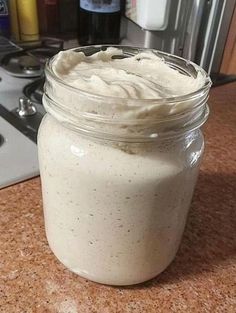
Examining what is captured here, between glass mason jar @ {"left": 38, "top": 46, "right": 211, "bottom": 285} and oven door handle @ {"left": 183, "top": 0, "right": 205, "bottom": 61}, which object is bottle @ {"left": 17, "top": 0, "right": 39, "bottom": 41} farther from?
glass mason jar @ {"left": 38, "top": 46, "right": 211, "bottom": 285}

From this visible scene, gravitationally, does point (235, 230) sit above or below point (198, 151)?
below

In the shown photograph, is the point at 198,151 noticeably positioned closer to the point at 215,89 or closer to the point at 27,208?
the point at 27,208

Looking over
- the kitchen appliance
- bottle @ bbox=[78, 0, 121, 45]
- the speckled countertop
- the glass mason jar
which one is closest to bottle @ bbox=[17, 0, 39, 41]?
bottle @ bbox=[78, 0, 121, 45]

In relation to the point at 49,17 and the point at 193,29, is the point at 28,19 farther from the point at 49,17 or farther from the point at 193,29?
the point at 193,29

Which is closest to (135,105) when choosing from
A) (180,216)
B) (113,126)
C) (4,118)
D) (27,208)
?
(113,126)

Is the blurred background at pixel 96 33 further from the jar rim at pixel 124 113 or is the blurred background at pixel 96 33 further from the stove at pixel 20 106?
the jar rim at pixel 124 113

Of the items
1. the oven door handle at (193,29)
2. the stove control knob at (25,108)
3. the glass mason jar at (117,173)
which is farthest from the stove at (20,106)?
the oven door handle at (193,29)

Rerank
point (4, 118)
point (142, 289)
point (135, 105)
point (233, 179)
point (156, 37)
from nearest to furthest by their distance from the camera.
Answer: point (135, 105) < point (142, 289) < point (233, 179) < point (4, 118) < point (156, 37)
